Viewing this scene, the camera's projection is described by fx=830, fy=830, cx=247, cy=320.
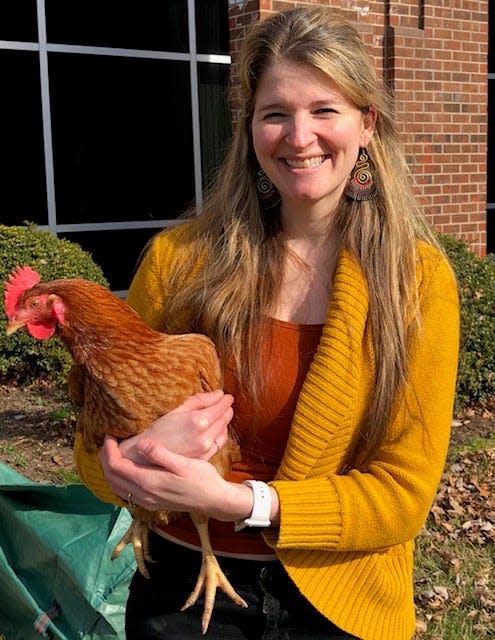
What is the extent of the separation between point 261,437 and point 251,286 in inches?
15.2

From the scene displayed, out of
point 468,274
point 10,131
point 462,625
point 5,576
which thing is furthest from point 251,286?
point 10,131

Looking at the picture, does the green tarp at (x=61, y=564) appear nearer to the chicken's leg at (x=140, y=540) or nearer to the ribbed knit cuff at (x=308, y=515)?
the chicken's leg at (x=140, y=540)

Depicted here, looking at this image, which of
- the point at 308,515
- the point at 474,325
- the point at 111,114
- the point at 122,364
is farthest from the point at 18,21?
the point at 308,515

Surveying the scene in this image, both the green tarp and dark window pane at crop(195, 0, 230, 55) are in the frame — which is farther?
dark window pane at crop(195, 0, 230, 55)

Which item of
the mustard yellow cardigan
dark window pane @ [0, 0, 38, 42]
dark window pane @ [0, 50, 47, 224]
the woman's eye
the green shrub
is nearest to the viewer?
the mustard yellow cardigan

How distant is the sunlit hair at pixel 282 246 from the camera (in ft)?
6.31

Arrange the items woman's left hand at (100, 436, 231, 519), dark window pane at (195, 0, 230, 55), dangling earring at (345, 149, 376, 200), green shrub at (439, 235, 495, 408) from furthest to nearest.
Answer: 1. dark window pane at (195, 0, 230, 55)
2. green shrub at (439, 235, 495, 408)
3. dangling earring at (345, 149, 376, 200)
4. woman's left hand at (100, 436, 231, 519)

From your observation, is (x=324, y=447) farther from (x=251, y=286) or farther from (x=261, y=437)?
(x=251, y=286)

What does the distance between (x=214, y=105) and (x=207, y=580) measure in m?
8.10

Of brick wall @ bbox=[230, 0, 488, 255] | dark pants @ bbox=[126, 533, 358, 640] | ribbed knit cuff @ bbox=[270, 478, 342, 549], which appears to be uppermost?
brick wall @ bbox=[230, 0, 488, 255]

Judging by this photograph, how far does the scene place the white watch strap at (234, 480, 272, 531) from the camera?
1809 mm

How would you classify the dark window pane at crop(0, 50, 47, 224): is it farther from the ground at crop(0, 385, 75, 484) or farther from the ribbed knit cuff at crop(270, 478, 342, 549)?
the ribbed knit cuff at crop(270, 478, 342, 549)

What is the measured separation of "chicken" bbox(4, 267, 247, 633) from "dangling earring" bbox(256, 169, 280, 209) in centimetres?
48

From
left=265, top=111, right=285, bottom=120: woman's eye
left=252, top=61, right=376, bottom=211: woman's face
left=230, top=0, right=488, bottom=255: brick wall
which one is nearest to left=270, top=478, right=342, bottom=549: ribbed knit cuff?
left=252, top=61, right=376, bottom=211: woman's face
